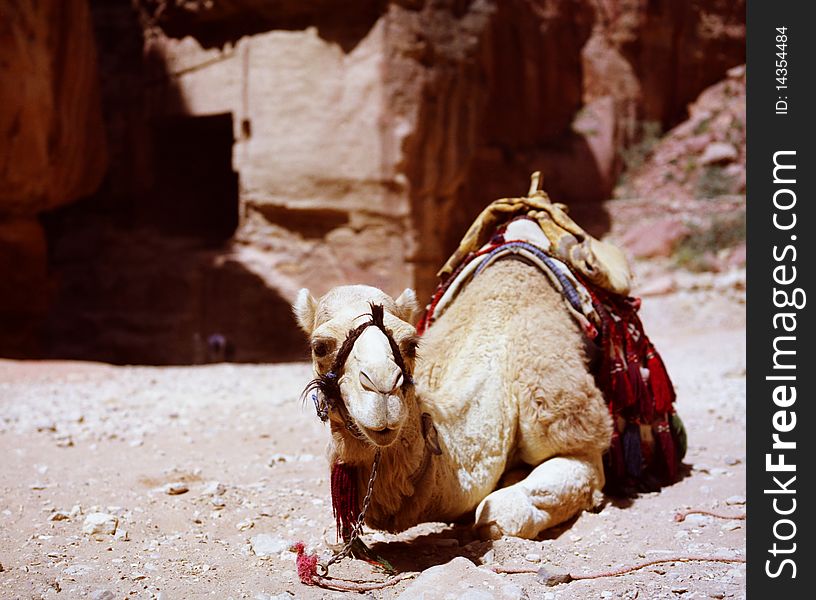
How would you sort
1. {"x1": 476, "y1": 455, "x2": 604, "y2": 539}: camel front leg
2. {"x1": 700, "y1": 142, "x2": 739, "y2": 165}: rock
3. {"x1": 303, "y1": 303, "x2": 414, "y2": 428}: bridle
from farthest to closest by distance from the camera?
{"x1": 700, "y1": 142, "x2": 739, "y2": 165}: rock
{"x1": 476, "y1": 455, "x2": 604, "y2": 539}: camel front leg
{"x1": 303, "y1": 303, "x2": 414, "y2": 428}: bridle

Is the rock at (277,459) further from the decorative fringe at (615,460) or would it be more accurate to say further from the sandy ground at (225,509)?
the decorative fringe at (615,460)

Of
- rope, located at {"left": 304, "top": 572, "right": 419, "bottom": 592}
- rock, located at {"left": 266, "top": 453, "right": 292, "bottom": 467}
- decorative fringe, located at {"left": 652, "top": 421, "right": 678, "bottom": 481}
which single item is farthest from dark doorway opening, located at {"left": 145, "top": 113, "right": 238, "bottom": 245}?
rope, located at {"left": 304, "top": 572, "right": 419, "bottom": 592}

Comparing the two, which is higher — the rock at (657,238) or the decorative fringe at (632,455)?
the rock at (657,238)

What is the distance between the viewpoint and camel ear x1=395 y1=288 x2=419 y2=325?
3148 millimetres

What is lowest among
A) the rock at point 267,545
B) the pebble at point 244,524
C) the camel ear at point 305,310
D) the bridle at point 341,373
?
the pebble at point 244,524

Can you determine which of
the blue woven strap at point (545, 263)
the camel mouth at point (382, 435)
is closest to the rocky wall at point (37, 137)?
the blue woven strap at point (545, 263)

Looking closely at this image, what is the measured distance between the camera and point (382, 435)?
8.76 ft

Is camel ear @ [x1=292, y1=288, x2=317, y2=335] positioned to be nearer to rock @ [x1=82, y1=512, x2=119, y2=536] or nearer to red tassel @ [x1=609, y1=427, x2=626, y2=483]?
rock @ [x1=82, y1=512, x2=119, y2=536]

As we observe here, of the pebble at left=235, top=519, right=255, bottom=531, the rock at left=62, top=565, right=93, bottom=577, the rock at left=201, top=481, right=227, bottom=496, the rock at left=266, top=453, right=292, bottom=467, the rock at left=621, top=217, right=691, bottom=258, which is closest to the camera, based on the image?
the rock at left=62, top=565, right=93, bottom=577

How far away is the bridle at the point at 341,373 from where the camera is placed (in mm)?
2787

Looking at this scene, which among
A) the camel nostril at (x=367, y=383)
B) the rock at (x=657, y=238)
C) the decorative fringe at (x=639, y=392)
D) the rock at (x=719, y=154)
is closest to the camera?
the camel nostril at (x=367, y=383)

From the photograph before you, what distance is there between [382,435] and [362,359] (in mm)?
252
